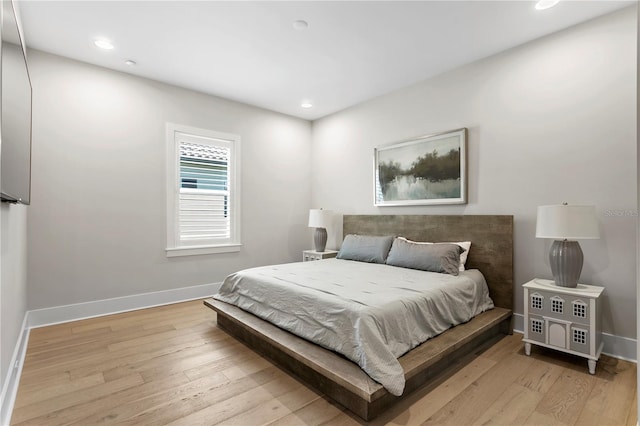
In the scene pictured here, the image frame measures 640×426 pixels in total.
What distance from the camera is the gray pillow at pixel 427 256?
303 centimetres

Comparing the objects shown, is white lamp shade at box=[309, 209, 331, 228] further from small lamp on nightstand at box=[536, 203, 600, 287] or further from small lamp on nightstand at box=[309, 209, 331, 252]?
small lamp on nightstand at box=[536, 203, 600, 287]

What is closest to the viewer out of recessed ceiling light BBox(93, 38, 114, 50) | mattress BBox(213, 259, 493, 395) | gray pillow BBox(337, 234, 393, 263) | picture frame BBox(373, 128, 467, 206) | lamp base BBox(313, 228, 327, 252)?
mattress BBox(213, 259, 493, 395)

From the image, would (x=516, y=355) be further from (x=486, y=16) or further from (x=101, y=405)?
(x=101, y=405)

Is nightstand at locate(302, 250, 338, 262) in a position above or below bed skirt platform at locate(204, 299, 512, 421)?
above

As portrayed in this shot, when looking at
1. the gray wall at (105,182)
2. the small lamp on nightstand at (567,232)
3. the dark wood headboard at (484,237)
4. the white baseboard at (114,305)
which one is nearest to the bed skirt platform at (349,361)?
the dark wood headboard at (484,237)

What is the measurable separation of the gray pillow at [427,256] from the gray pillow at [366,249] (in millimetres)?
176

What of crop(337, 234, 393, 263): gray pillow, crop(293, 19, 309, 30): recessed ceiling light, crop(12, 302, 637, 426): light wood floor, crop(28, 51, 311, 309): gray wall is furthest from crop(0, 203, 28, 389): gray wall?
crop(337, 234, 393, 263): gray pillow

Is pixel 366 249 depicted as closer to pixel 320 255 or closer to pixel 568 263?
pixel 320 255

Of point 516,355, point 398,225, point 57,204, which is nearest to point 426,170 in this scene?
point 398,225

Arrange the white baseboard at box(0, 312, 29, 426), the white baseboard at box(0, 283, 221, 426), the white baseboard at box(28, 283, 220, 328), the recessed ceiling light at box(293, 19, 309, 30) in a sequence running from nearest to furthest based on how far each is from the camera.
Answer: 1. the white baseboard at box(0, 312, 29, 426)
2. the white baseboard at box(0, 283, 221, 426)
3. the recessed ceiling light at box(293, 19, 309, 30)
4. the white baseboard at box(28, 283, 220, 328)

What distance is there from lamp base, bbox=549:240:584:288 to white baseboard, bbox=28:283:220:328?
392cm

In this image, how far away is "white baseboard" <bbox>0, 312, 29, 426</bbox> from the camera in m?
1.70

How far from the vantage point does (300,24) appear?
2.75 meters

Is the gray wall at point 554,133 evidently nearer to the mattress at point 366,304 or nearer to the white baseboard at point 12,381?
the mattress at point 366,304
